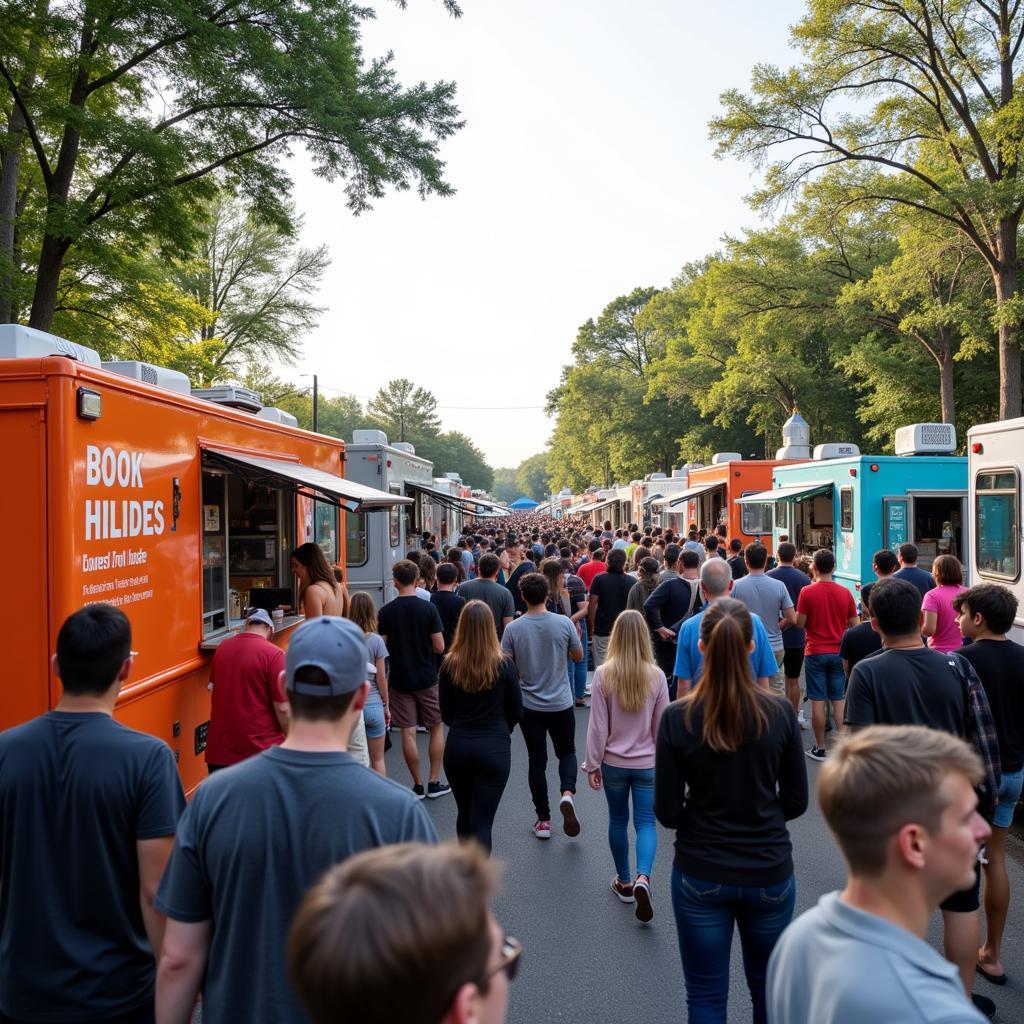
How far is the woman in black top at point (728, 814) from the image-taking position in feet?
10.3

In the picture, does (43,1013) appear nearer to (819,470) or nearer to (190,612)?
(190,612)

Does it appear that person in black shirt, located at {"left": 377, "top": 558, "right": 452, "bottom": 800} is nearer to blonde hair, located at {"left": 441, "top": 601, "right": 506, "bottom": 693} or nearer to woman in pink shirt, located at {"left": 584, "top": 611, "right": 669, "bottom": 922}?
blonde hair, located at {"left": 441, "top": 601, "right": 506, "bottom": 693}

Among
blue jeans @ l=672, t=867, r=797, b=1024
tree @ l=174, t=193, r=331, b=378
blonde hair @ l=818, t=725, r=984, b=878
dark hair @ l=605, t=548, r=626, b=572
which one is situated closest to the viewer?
blonde hair @ l=818, t=725, r=984, b=878

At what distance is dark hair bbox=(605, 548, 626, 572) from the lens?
980 centimetres

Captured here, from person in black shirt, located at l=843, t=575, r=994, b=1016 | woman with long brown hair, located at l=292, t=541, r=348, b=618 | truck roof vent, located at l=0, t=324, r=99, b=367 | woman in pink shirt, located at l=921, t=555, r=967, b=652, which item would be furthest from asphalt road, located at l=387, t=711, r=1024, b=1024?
truck roof vent, located at l=0, t=324, r=99, b=367

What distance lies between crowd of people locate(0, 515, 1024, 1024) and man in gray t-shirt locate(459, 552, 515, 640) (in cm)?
280

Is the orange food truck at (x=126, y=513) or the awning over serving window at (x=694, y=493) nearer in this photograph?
the orange food truck at (x=126, y=513)

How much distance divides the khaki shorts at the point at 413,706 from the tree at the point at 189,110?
8.60m

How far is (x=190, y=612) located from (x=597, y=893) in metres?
3.07

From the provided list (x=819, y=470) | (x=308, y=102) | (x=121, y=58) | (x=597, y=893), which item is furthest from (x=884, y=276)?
(x=597, y=893)

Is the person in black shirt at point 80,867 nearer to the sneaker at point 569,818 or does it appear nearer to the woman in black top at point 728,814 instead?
the woman in black top at point 728,814

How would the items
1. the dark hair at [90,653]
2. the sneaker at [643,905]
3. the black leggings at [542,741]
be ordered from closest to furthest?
the dark hair at [90,653], the sneaker at [643,905], the black leggings at [542,741]

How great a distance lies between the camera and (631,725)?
4.98 meters

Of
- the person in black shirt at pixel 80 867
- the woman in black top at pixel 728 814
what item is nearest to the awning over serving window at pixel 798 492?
the woman in black top at pixel 728 814
